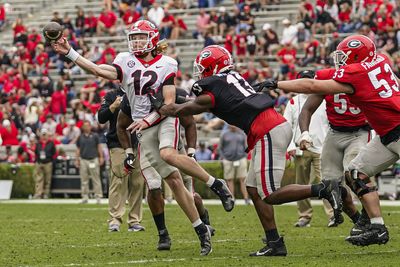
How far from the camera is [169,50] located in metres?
25.9

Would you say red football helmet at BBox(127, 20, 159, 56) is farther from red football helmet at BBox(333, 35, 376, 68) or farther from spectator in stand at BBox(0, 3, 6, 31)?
spectator in stand at BBox(0, 3, 6, 31)

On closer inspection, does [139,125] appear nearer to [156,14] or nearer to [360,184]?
[360,184]

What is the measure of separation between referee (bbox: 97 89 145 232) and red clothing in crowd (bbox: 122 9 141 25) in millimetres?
15936

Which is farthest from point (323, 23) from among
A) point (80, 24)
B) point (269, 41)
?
point (80, 24)

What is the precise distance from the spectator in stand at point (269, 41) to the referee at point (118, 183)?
12650mm

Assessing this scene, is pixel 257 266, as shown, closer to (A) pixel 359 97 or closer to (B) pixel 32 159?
(A) pixel 359 97


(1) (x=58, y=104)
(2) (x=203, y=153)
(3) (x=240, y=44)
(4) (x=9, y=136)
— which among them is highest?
(3) (x=240, y=44)

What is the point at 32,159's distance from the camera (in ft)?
80.5

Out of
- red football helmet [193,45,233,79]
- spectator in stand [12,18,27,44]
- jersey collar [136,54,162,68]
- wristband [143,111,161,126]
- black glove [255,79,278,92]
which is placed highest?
red football helmet [193,45,233,79]

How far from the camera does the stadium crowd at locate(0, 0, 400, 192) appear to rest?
2311 cm

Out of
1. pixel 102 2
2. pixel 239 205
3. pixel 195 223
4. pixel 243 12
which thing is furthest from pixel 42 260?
pixel 102 2

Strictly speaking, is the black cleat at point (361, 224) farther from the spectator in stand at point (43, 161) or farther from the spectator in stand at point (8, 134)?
the spectator in stand at point (8, 134)

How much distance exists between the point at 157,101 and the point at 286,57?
14.7m

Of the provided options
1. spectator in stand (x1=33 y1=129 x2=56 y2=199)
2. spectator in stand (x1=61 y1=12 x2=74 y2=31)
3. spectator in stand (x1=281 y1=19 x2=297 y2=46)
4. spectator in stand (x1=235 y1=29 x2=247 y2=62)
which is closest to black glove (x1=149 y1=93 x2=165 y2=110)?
spectator in stand (x1=33 y1=129 x2=56 y2=199)
